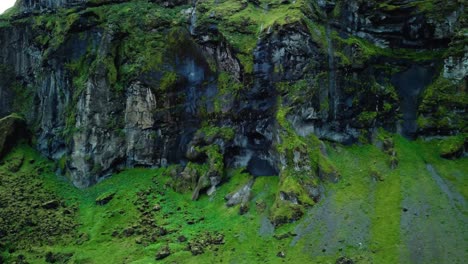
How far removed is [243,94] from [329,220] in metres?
22.7

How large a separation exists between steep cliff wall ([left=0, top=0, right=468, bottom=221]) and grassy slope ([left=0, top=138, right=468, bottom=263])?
3.09 m

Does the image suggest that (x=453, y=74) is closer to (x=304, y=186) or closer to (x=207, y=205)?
(x=304, y=186)

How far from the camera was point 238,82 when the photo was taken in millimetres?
73688

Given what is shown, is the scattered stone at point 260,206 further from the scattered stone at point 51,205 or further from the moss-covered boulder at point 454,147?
the scattered stone at point 51,205

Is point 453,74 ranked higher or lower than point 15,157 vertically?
higher

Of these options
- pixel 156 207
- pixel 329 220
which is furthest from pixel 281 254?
pixel 156 207

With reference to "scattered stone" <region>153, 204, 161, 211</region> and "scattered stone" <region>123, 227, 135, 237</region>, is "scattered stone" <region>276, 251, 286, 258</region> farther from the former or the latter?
"scattered stone" <region>153, 204, 161, 211</region>

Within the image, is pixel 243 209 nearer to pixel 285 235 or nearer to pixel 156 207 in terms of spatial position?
pixel 285 235

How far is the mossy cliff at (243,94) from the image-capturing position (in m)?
67.8

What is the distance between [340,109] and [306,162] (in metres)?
11.8

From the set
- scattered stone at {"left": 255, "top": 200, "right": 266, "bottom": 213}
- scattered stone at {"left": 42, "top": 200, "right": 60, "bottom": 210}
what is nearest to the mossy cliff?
scattered stone at {"left": 255, "top": 200, "right": 266, "bottom": 213}

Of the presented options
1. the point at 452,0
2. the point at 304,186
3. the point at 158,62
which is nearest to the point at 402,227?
the point at 304,186

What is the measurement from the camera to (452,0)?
2874 inches

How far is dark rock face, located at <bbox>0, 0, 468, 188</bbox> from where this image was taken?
70938 millimetres
